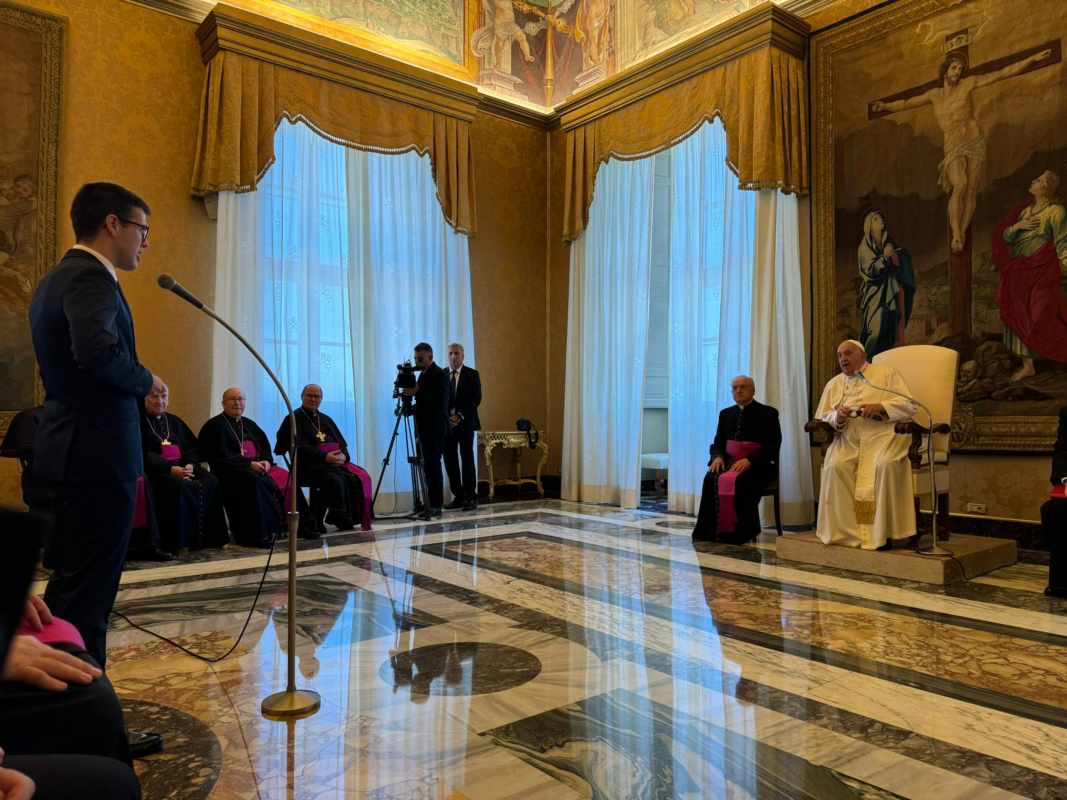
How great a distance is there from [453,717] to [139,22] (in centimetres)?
632

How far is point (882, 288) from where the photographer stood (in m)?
5.86

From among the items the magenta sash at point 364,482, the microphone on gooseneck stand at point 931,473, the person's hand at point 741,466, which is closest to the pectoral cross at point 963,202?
the microphone on gooseneck stand at point 931,473

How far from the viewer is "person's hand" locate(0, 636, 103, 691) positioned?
1.30 meters

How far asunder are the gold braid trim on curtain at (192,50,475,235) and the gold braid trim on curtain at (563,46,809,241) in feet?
5.75

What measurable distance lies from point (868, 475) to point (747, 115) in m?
3.37

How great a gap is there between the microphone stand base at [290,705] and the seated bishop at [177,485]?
3041 mm

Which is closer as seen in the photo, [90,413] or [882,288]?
[90,413]

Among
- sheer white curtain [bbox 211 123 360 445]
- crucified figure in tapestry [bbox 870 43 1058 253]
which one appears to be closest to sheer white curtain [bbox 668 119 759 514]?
crucified figure in tapestry [bbox 870 43 1058 253]

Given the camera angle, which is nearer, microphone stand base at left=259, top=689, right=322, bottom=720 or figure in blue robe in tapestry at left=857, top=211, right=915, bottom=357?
microphone stand base at left=259, top=689, right=322, bottom=720

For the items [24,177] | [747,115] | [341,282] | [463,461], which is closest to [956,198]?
[747,115]

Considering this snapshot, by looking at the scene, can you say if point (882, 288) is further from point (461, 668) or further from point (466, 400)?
point (461, 668)

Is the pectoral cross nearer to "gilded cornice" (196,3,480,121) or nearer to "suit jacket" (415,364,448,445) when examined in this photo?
"suit jacket" (415,364,448,445)

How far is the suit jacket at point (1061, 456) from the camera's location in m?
4.23

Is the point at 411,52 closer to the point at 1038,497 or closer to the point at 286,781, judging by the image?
the point at 1038,497
